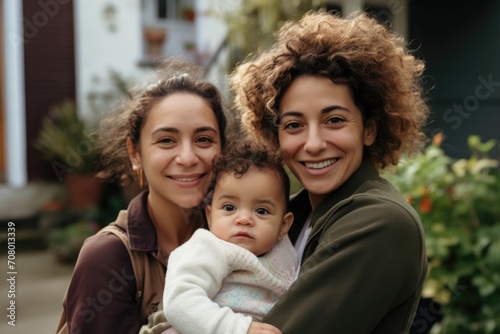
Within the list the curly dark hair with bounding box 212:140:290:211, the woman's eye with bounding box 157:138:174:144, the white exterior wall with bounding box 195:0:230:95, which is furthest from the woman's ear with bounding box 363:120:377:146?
the white exterior wall with bounding box 195:0:230:95

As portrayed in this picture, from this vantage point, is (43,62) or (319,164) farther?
(43,62)

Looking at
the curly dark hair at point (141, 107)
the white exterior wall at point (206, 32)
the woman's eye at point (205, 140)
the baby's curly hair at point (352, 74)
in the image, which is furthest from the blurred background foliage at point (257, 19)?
the woman's eye at point (205, 140)

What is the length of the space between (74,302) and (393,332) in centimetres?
91

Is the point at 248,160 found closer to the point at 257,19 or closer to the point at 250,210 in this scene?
the point at 250,210

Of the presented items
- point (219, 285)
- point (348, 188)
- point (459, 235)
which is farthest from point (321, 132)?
point (459, 235)

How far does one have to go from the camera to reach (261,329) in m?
1.54

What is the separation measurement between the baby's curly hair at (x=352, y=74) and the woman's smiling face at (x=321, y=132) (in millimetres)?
35

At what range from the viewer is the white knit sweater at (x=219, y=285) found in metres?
1.60

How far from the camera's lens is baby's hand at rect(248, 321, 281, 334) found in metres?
1.52

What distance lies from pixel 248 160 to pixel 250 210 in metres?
0.16

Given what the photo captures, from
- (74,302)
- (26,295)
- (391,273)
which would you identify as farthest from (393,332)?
(26,295)

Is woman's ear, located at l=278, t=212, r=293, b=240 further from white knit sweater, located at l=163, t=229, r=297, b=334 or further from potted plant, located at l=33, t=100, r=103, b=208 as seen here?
potted plant, located at l=33, t=100, r=103, b=208

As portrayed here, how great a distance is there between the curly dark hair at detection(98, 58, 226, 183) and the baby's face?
33 centimetres

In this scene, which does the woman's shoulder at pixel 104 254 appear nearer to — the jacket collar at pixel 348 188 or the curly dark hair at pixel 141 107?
the curly dark hair at pixel 141 107
